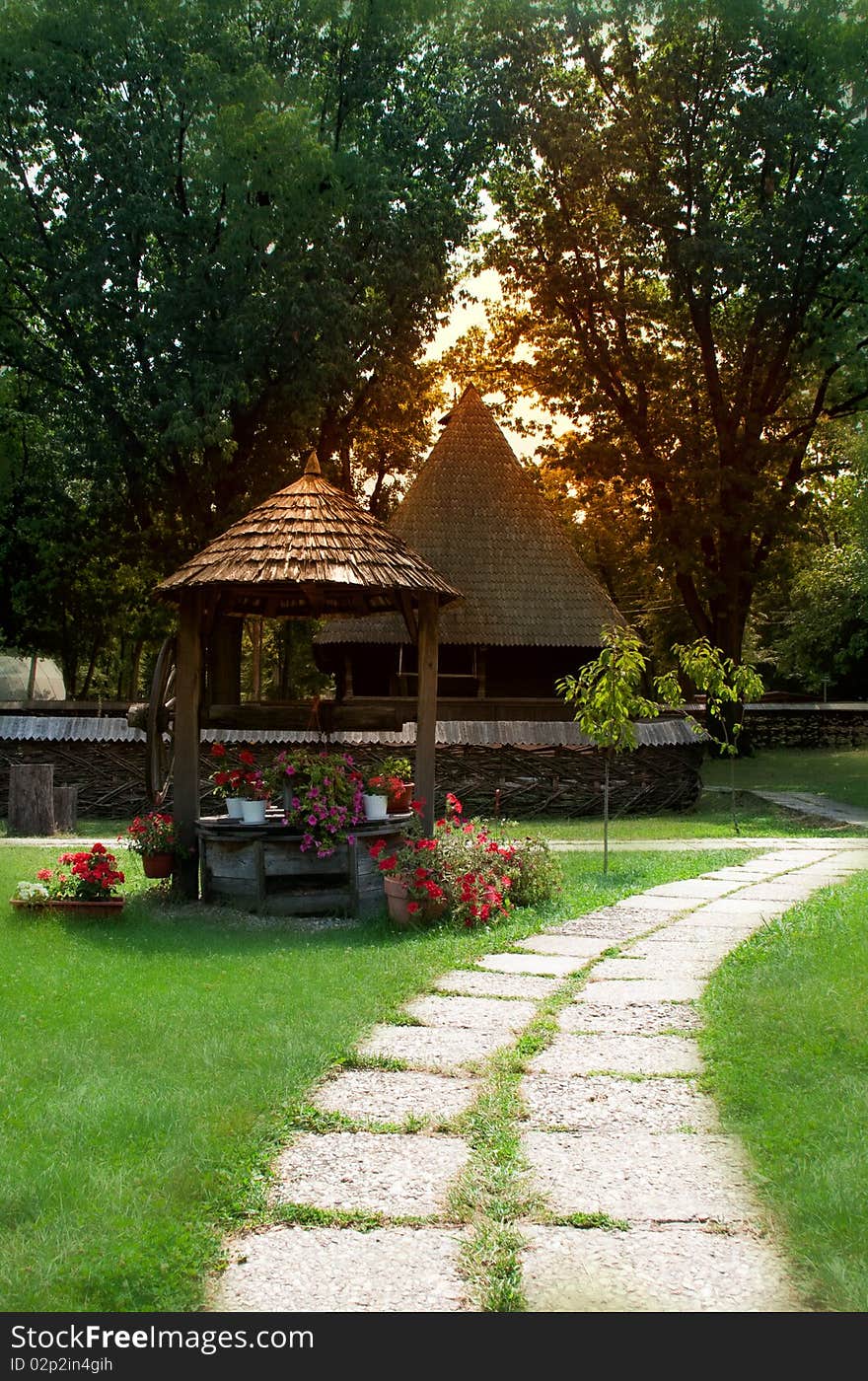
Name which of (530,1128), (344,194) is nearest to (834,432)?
(344,194)

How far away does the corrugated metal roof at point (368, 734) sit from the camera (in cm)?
1855

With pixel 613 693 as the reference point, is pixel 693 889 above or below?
below

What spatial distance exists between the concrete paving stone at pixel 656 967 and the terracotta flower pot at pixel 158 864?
447 centimetres

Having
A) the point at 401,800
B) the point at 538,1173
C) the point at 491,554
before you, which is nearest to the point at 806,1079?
the point at 538,1173

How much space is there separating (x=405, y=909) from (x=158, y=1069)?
4.11 m

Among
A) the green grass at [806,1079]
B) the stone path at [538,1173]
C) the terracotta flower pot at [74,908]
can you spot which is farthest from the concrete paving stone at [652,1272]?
the terracotta flower pot at [74,908]

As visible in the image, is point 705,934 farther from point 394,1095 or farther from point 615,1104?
point 394,1095

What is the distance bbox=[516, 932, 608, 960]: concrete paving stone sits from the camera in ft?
26.0

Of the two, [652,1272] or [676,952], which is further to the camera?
[676,952]

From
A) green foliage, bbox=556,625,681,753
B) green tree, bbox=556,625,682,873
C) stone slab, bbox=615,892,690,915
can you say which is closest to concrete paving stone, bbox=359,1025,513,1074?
stone slab, bbox=615,892,690,915

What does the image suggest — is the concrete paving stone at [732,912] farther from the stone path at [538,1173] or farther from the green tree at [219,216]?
the green tree at [219,216]

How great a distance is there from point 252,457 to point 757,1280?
2290cm

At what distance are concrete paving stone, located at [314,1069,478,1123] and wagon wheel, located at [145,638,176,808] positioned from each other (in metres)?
6.15

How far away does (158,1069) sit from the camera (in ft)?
17.3
